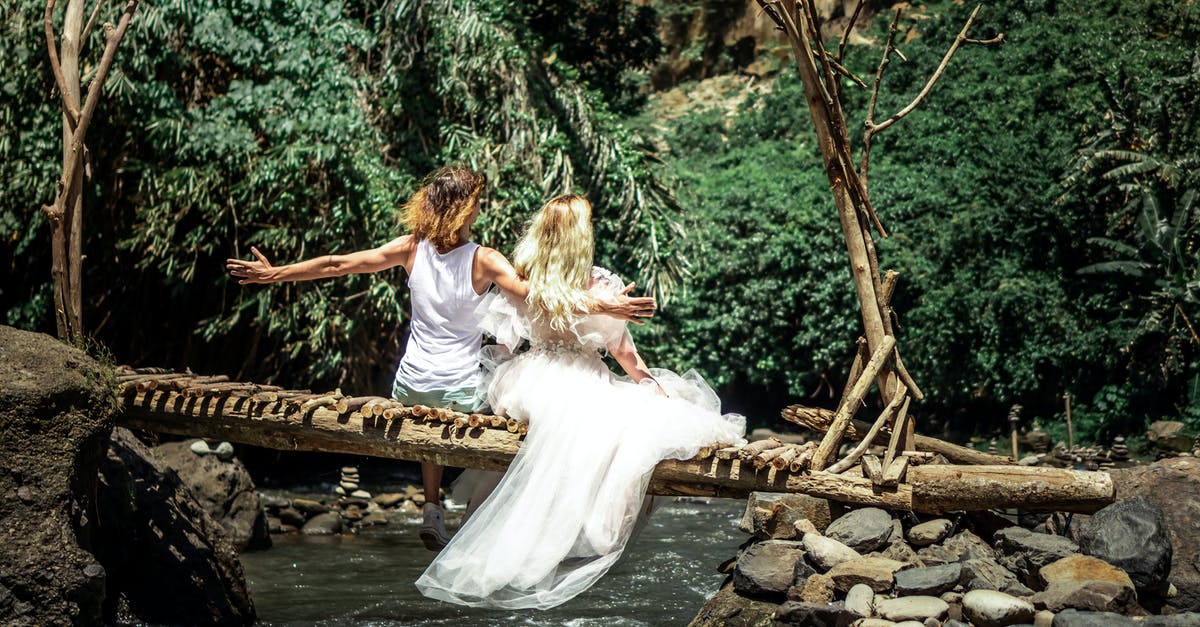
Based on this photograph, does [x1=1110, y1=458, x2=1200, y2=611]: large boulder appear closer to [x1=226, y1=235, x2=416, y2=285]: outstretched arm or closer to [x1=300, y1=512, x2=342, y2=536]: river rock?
[x1=226, y1=235, x2=416, y2=285]: outstretched arm

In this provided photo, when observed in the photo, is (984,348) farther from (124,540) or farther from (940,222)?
(124,540)

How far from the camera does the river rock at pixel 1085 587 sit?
186 inches

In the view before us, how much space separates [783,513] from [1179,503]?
198 centimetres

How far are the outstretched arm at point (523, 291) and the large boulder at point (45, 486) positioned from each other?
2.05m

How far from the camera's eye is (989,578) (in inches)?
205

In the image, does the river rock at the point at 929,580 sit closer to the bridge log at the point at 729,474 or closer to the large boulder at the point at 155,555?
the bridge log at the point at 729,474

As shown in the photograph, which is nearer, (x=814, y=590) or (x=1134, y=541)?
(x=1134, y=541)

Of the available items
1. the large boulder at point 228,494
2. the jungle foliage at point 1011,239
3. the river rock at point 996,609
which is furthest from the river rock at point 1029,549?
the jungle foliage at point 1011,239

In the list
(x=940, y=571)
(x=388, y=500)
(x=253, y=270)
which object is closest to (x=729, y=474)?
(x=940, y=571)

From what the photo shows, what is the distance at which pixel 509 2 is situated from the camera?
11.8m

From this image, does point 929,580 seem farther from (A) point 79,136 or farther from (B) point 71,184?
(A) point 79,136

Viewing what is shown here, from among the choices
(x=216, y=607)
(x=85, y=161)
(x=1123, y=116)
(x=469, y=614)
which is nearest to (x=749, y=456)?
(x=469, y=614)

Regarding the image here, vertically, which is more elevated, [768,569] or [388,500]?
[768,569]

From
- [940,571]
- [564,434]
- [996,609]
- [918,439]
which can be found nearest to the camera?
[996,609]
